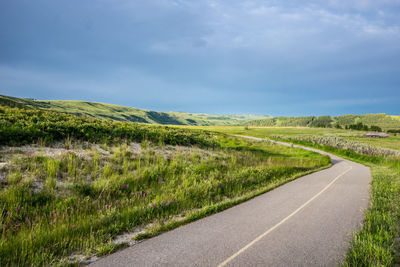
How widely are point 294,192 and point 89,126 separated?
14.3 m

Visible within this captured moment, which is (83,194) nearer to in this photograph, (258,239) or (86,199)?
(86,199)

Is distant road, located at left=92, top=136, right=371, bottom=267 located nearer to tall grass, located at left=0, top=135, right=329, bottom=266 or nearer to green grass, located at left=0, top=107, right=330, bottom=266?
green grass, located at left=0, top=107, right=330, bottom=266

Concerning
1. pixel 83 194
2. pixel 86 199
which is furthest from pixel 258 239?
pixel 83 194

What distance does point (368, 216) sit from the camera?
675 cm

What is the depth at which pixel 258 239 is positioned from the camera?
17.4ft

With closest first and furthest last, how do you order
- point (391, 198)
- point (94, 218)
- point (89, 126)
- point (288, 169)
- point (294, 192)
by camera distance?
1. point (94, 218)
2. point (391, 198)
3. point (294, 192)
4. point (89, 126)
5. point (288, 169)

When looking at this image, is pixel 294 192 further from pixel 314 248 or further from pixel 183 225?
pixel 183 225

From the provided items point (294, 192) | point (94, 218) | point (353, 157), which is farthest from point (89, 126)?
point (353, 157)

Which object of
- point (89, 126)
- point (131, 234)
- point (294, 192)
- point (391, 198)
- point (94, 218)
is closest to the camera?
point (131, 234)

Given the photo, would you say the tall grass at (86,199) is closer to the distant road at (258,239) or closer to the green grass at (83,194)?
the green grass at (83,194)

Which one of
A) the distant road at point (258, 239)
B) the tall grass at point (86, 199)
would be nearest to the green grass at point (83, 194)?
the tall grass at point (86, 199)

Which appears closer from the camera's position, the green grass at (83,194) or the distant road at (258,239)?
the distant road at (258,239)

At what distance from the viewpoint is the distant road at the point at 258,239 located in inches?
171

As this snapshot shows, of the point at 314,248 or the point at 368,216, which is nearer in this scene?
the point at 314,248
